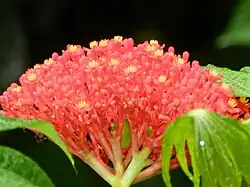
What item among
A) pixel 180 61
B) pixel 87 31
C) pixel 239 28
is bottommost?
pixel 180 61

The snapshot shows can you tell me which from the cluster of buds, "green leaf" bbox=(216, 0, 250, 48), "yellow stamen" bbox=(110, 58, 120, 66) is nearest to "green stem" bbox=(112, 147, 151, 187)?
the cluster of buds

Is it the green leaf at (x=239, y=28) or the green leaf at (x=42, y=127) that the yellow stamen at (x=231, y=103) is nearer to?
the green leaf at (x=42, y=127)

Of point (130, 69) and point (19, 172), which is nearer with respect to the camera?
point (19, 172)

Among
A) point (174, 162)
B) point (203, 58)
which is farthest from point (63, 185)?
point (174, 162)

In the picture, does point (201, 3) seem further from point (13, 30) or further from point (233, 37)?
point (13, 30)

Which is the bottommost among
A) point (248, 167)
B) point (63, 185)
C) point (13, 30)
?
point (248, 167)

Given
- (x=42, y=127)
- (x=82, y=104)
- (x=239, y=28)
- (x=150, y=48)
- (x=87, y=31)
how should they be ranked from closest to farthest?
1. (x=42, y=127)
2. (x=82, y=104)
3. (x=150, y=48)
4. (x=239, y=28)
5. (x=87, y=31)

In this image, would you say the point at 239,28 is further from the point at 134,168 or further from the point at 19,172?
the point at 19,172

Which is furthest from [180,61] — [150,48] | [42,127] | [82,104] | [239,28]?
[239,28]
